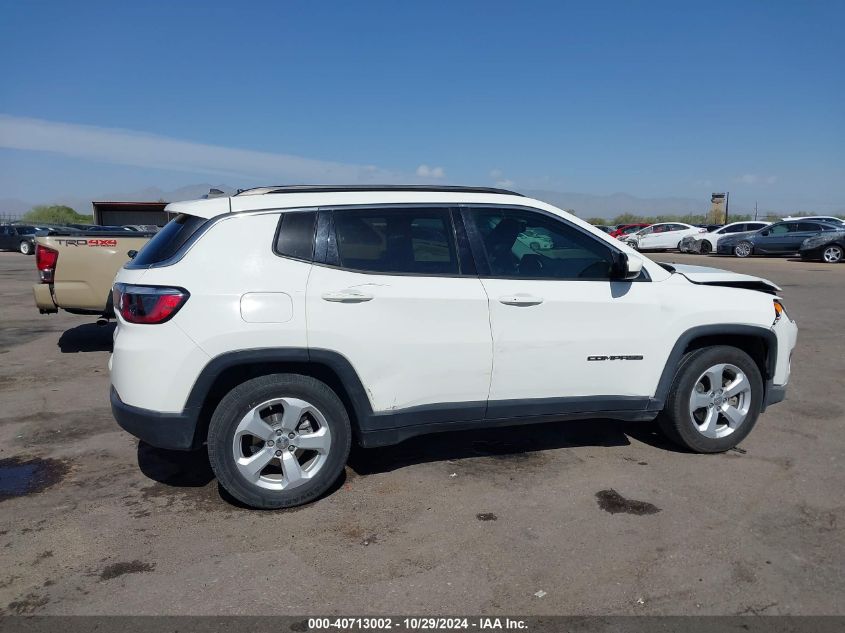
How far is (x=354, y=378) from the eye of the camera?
4070 mm

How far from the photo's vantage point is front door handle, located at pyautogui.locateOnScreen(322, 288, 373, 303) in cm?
400

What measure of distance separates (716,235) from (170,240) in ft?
96.0

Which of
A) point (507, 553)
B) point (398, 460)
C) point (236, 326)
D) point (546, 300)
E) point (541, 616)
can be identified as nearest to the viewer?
point (541, 616)

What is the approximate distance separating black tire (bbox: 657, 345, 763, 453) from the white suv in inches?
0.7

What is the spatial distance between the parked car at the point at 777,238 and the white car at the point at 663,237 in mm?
5116

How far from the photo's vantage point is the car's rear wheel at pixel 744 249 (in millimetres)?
27578

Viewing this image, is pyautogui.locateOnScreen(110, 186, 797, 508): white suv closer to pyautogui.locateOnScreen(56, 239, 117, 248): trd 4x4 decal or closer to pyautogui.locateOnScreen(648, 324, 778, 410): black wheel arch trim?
pyautogui.locateOnScreen(648, 324, 778, 410): black wheel arch trim

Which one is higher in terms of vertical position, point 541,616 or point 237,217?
point 237,217

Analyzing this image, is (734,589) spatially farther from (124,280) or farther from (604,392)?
(124,280)

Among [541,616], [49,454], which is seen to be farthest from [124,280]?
[541,616]

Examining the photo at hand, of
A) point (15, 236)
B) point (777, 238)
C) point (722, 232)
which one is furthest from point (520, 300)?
point (15, 236)

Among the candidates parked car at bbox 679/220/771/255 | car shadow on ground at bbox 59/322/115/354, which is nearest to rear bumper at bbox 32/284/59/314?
car shadow on ground at bbox 59/322/115/354

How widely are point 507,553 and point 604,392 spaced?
1493mm

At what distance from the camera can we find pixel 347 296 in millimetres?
4020
